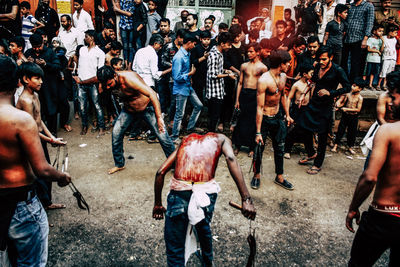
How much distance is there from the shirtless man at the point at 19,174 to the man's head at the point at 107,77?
2.19 m

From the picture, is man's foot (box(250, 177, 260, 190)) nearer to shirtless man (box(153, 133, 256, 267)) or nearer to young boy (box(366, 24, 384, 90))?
shirtless man (box(153, 133, 256, 267))

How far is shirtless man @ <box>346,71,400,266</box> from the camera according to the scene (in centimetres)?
216

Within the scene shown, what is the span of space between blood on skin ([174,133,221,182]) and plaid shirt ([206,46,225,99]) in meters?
4.00

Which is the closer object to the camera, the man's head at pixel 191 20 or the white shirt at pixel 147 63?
the white shirt at pixel 147 63

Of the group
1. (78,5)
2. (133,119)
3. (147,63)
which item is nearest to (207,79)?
(147,63)

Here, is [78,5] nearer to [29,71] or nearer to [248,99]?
[29,71]

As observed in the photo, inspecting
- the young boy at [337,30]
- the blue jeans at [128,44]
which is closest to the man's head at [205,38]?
the blue jeans at [128,44]

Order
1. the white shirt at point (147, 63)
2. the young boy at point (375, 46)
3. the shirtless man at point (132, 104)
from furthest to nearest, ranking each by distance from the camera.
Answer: the young boy at point (375, 46), the white shirt at point (147, 63), the shirtless man at point (132, 104)

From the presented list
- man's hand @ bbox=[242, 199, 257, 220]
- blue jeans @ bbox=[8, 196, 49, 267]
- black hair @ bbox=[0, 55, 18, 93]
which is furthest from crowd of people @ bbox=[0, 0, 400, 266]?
black hair @ bbox=[0, 55, 18, 93]

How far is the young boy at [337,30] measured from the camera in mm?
7066

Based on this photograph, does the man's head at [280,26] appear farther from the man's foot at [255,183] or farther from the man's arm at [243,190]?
the man's arm at [243,190]

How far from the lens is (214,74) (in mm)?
Answer: 6281

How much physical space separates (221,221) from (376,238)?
1987 millimetres

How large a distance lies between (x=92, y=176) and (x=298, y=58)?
16.9 feet
